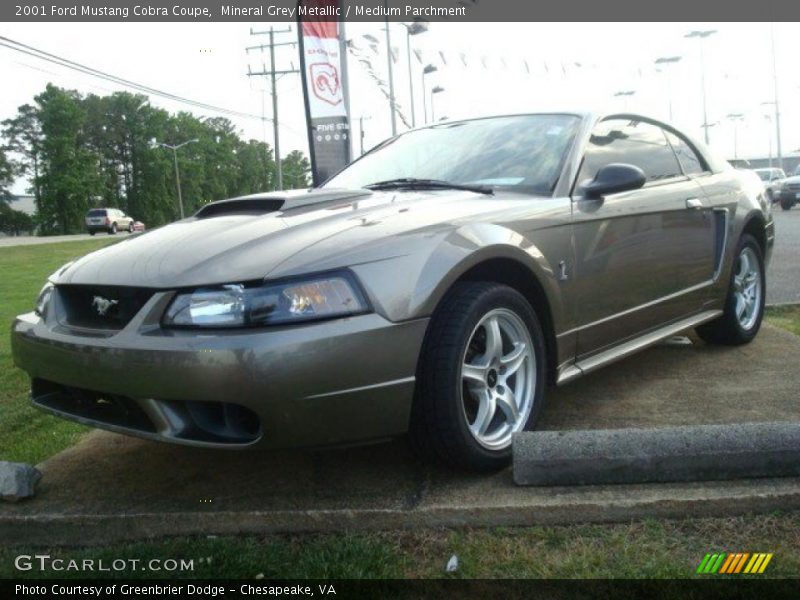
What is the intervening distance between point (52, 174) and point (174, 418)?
228 ft

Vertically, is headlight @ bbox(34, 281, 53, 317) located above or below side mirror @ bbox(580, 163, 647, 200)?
below

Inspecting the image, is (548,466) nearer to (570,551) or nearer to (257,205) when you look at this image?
(570,551)

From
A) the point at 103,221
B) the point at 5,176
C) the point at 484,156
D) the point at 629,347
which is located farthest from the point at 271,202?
the point at 5,176

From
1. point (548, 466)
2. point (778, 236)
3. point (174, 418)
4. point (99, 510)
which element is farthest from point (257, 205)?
point (778, 236)

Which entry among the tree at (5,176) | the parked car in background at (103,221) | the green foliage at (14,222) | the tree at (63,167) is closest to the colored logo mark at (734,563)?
the parked car in background at (103,221)

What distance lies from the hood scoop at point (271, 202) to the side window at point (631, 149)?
3.49ft

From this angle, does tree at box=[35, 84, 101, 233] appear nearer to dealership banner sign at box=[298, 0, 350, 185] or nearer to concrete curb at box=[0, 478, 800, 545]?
dealership banner sign at box=[298, 0, 350, 185]

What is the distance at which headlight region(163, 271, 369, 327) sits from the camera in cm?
239

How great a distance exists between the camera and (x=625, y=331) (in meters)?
3.61

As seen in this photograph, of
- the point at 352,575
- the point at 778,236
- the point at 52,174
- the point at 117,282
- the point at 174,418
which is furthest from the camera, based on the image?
the point at 52,174

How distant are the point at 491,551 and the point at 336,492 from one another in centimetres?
62

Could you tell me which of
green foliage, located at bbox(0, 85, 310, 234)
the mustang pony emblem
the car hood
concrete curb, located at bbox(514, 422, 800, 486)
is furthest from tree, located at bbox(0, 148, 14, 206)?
concrete curb, located at bbox(514, 422, 800, 486)

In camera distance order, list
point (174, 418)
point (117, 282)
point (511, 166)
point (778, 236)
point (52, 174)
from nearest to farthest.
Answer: point (174, 418) < point (117, 282) < point (511, 166) < point (778, 236) < point (52, 174)

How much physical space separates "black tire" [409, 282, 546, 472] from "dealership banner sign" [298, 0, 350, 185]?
7.57 meters
